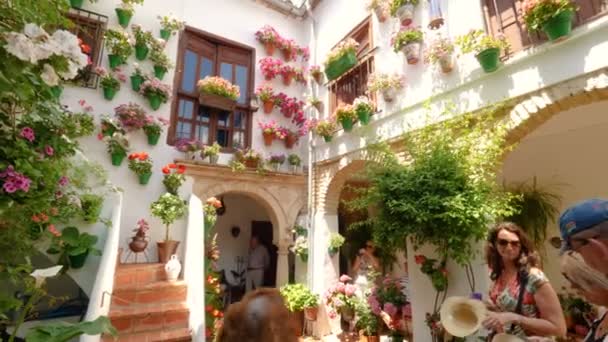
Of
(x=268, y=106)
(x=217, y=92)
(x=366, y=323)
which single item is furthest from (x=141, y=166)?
(x=366, y=323)

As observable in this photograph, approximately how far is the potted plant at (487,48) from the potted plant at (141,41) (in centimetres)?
517

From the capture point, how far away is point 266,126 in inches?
250

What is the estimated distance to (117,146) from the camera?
4898 mm

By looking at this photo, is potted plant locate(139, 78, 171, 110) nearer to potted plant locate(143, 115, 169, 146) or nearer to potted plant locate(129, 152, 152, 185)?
potted plant locate(143, 115, 169, 146)

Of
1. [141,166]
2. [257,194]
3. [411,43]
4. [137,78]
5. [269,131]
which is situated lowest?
[257,194]

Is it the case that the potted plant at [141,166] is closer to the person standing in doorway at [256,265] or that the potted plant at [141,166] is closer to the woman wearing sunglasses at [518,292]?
the person standing in doorway at [256,265]

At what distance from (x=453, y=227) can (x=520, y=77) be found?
167 cm

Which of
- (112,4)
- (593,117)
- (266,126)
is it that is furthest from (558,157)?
(112,4)

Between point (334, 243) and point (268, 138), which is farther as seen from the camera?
point (268, 138)

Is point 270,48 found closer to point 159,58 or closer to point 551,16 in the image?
point 159,58

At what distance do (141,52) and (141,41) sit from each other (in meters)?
0.19

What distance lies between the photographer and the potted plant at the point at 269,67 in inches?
261

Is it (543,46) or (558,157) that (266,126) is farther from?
(558,157)

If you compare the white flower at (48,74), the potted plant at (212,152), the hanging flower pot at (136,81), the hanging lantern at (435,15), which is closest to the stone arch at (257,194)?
the potted plant at (212,152)
